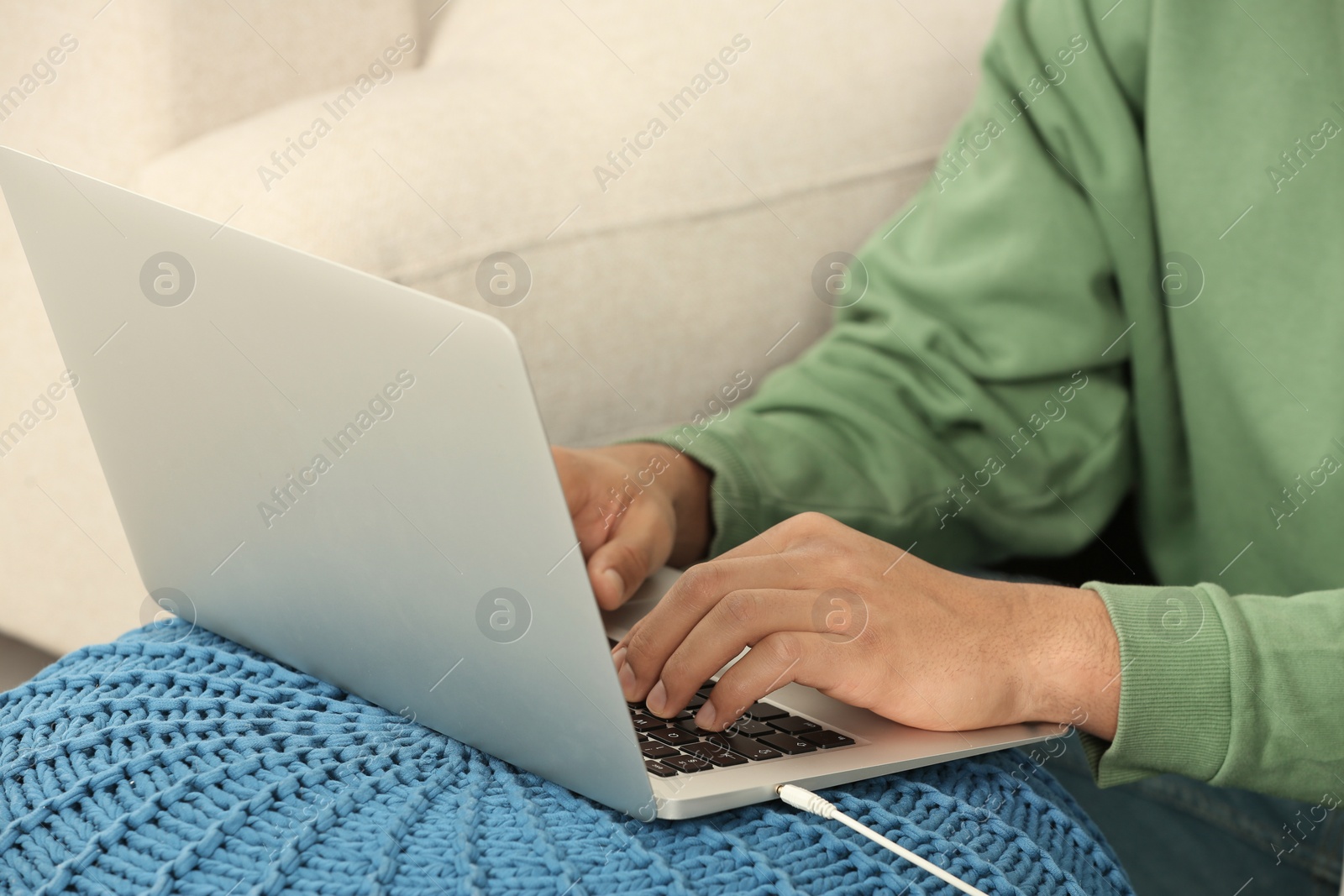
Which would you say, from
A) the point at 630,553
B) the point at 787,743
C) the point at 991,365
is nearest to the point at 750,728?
the point at 787,743

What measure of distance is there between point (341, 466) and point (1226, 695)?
438mm

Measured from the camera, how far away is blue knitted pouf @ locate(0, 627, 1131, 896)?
15.0 inches

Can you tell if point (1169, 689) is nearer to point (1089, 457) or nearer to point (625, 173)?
point (1089, 457)

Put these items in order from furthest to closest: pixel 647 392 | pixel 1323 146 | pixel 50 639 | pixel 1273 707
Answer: pixel 50 639
pixel 647 392
pixel 1323 146
pixel 1273 707

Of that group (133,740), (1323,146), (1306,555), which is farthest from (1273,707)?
(133,740)

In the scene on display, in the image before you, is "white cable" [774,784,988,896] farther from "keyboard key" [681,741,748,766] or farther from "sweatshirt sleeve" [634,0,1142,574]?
"sweatshirt sleeve" [634,0,1142,574]

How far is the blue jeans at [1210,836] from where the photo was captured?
0.70 meters

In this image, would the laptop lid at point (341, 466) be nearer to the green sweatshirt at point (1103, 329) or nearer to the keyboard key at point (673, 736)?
the keyboard key at point (673, 736)

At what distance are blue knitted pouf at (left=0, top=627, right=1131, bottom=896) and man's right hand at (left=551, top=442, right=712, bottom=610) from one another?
17cm

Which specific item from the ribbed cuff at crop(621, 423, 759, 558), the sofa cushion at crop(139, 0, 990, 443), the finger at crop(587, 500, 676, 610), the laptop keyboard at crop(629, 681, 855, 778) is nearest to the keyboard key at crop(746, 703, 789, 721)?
the laptop keyboard at crop(629, 681, 855, 778)

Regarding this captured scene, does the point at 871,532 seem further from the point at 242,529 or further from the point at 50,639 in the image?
the point at 50,639

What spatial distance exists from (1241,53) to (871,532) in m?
0.43

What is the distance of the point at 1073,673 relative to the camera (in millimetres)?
530

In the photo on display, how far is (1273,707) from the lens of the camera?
530mm
